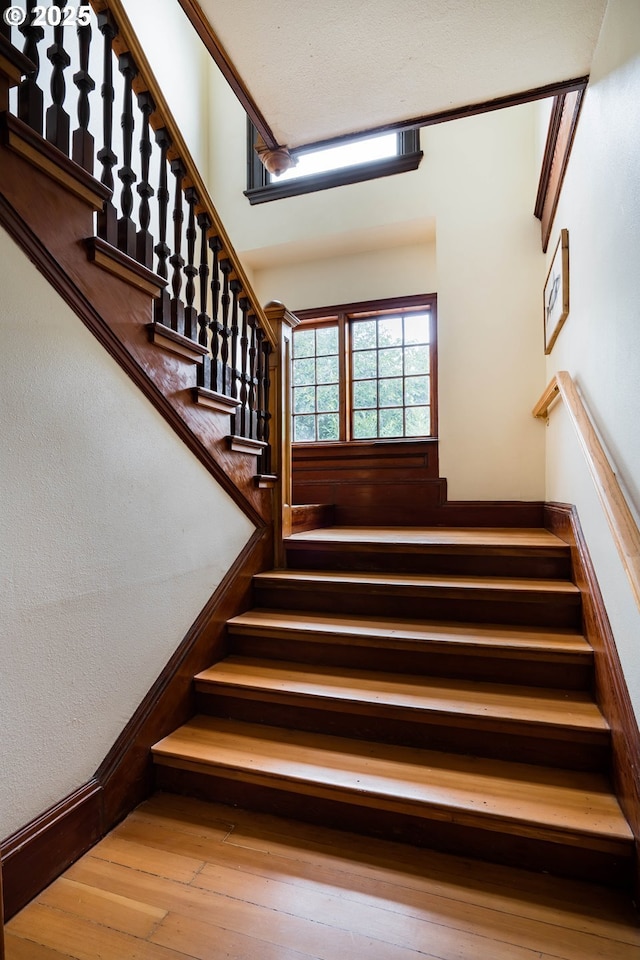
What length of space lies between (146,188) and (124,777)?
6.47 feet

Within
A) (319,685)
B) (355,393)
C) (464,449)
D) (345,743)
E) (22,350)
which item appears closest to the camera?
(22,350)

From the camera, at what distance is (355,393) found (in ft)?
14.1

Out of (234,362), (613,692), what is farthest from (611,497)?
(234,362)

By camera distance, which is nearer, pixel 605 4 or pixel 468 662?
pixel 605 4

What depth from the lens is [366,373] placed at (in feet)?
14.1

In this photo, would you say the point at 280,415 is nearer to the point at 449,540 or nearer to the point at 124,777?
the point at 449,540

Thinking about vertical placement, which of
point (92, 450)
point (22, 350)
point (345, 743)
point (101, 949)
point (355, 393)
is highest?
point (355, 393)

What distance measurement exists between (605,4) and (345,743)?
2507 mm

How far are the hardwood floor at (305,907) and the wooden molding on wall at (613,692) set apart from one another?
0.80 feet

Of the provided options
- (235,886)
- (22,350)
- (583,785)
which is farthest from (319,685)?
(22,350)

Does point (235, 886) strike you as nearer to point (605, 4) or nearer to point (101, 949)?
point (101, 949)

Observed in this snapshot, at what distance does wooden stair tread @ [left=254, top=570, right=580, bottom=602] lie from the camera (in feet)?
6.56

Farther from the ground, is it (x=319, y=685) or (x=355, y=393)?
(x=355, y=393)

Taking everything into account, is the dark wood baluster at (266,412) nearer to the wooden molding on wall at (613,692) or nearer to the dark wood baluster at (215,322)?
the dark wood baluster at (215,322)
